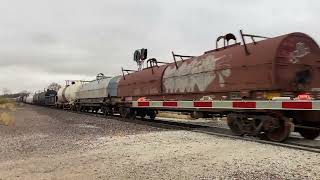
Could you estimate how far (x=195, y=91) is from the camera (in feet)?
50.0

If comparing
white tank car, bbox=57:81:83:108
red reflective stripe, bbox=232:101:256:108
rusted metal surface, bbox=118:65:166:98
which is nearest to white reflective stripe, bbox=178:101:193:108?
rusted metal surface, bbox=118:65:166:98

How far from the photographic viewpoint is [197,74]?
15078mm

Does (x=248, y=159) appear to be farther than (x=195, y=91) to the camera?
No

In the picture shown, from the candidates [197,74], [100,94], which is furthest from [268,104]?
[100,94]

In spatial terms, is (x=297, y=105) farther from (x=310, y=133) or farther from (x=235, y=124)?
(x=235, y=124)

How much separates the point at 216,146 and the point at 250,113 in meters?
2.40

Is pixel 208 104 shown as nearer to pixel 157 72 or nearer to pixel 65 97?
pixel 157 72

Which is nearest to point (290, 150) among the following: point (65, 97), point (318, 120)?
point (318, 120)

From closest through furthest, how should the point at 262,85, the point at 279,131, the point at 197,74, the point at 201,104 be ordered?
1. the point at 279,131
2. the point at 262,85
3. the point at 201,104
4. the point at 197,74

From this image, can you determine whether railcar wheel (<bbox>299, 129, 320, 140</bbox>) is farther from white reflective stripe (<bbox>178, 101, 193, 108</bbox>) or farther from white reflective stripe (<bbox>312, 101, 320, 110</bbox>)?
white reflective stripe (<bbox>178, 101, 193, 108</bbox>)

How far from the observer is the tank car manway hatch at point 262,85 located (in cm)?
1082

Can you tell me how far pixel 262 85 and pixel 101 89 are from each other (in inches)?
682

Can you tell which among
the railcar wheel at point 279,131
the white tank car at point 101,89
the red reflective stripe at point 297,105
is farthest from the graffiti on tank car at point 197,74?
the white tank car at point 101,89

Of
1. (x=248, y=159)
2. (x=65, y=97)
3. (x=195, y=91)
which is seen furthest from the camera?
(x=65, y=97)
